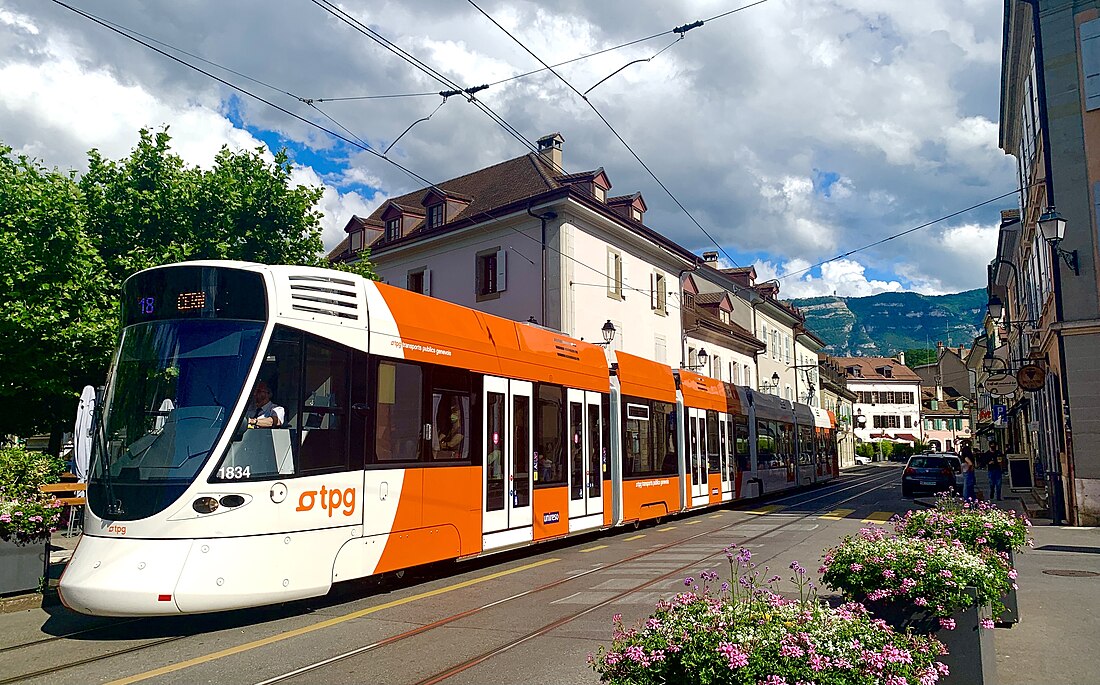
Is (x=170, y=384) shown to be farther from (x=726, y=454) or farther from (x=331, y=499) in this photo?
(x=726, y=454)

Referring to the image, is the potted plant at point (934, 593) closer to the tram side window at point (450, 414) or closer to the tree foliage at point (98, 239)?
the tram side window at point (450, 414)

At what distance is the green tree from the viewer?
1484 cm

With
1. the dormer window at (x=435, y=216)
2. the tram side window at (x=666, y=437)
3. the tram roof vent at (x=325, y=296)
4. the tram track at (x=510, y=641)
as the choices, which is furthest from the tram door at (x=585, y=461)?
the dormer window at (x=435, y=216)

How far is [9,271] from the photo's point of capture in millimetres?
14828

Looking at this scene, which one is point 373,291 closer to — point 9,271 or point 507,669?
point 507,669

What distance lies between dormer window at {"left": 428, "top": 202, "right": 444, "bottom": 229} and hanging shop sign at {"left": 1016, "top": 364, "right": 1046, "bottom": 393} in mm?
20656

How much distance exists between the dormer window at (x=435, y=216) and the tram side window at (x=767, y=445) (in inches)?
579

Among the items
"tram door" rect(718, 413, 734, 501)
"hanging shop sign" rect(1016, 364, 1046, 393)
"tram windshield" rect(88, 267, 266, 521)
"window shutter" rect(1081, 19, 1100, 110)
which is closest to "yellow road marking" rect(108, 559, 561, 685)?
"tram windshield" rect(88, 267, 266, 521)

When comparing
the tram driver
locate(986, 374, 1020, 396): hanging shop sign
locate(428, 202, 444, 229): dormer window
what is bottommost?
the tram driver

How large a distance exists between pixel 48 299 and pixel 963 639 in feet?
51.0

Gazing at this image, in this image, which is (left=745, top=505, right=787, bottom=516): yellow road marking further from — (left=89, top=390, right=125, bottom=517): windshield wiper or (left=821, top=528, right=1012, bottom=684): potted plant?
(left=89, top=390, right=125, bottom=517): windshield wiper

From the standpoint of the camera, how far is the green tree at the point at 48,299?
1484 cm

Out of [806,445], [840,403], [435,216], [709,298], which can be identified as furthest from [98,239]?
[840,403]

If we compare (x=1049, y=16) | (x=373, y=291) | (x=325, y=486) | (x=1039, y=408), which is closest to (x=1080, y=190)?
(x=1049, y=16)
